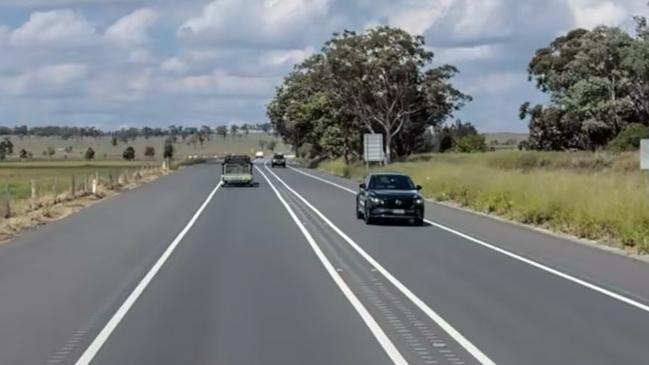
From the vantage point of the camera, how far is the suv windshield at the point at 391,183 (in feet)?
109

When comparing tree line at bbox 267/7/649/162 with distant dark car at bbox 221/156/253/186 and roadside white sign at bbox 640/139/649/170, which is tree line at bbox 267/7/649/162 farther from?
roadside white sign at bbox 640/139/649/170

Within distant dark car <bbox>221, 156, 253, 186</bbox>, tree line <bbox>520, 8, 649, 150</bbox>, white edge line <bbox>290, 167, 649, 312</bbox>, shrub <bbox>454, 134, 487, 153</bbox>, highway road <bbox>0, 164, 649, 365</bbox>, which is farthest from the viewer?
shrub <bbox>454, 134, 487, 153</bbox>

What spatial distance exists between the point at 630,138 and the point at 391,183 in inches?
1674

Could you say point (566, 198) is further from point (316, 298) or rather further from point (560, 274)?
point (316, 298)

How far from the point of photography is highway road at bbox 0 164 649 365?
10883 mm

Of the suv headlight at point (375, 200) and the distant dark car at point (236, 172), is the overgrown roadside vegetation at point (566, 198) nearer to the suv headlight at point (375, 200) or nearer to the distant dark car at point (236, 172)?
the suv headlight at point (375, 200)

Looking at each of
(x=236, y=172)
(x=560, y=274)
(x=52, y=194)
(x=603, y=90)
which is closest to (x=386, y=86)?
(x=603, y=90)

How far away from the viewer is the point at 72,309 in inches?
550

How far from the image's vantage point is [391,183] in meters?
33.8

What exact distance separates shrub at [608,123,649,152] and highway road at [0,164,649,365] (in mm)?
45012

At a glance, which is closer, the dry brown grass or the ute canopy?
the dry brown grass

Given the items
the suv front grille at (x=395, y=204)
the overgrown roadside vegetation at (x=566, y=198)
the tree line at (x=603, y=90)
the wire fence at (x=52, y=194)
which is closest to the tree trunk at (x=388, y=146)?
the tree line at (x=603, y=90)

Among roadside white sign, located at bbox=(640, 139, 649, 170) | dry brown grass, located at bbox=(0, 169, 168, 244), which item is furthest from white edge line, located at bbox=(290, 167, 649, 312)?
dry brown grass, located at bbox=(0, 169, 168, 244)

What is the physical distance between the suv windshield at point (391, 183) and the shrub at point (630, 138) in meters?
39.9
